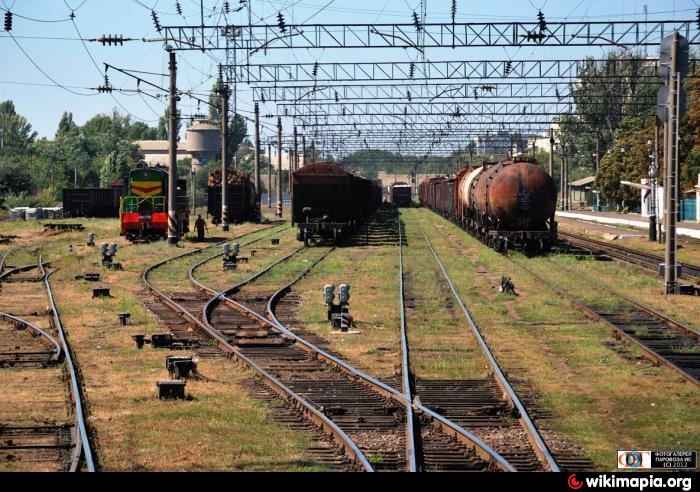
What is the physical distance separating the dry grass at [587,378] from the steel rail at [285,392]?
2305 millimetres

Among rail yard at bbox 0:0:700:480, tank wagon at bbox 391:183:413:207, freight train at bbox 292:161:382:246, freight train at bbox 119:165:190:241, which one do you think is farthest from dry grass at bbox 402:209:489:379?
tank wagon at bbox 391:183:413:207

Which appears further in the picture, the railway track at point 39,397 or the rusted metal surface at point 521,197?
the rusted metal surface at point 521,197

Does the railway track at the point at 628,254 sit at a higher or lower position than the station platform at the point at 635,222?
lower

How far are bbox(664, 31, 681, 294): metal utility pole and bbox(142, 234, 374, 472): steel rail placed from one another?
1173 centimetres

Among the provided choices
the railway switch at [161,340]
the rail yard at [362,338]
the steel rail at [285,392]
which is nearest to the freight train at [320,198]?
the rail yard at [362,338]

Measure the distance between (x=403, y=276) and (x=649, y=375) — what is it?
A: 14.8m

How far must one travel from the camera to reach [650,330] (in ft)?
59.5

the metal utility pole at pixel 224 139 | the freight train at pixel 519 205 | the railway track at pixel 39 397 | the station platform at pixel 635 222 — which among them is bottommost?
the railway track at pixel 39 397

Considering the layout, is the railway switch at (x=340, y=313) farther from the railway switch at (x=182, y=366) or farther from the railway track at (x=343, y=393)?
the railway switch at (x=182, y=366)

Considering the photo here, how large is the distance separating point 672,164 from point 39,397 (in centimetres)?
1677

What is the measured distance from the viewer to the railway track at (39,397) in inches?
385

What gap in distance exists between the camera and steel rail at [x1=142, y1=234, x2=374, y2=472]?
9.68 m

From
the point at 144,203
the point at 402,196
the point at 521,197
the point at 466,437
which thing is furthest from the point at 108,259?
the point at 402,196
